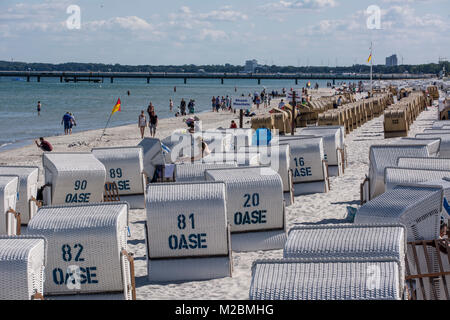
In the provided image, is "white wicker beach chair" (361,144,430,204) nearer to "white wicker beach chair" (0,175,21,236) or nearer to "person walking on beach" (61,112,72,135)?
"white wicker beach chair" (0,175,21,236)

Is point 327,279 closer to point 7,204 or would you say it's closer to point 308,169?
point 7,204

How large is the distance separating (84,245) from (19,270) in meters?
1.79

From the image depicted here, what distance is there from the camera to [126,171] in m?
15.5

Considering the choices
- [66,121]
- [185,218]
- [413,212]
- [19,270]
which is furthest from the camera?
[66,121]

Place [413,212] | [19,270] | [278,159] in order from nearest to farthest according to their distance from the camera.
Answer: [19,270]
[413,212]
[278,159]

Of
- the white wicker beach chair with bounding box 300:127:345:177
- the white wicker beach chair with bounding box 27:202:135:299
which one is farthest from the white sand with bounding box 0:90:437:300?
the white wicker beach chair with bounding box 27:202:135:299

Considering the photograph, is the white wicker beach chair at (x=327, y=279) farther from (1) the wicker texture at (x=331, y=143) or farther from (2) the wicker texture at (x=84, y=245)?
(1) the wicker texture at (x=331, y=143)

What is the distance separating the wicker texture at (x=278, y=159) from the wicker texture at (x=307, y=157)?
1017 mm

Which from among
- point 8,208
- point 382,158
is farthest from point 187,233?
point 382,158

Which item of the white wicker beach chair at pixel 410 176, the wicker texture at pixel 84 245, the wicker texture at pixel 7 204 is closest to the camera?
the wicker texture at pixel 84 245

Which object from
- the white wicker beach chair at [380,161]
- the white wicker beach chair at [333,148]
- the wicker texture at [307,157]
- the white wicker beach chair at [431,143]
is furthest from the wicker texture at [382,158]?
the white wicker beach chair at [333,148]

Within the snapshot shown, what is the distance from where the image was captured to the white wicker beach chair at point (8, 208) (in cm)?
1105

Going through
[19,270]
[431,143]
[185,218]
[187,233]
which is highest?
[431,143]
